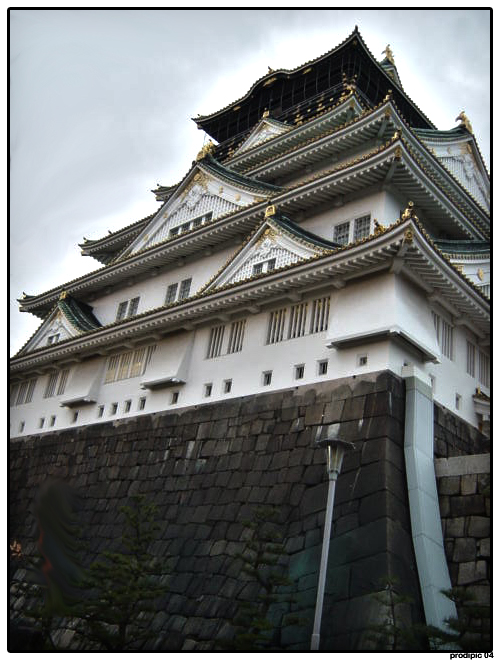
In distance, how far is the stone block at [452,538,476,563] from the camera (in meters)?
10.7

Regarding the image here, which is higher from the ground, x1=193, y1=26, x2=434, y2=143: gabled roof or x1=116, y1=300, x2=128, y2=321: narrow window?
x1=193, y1=26, x2=434, y2=143: gabled roof

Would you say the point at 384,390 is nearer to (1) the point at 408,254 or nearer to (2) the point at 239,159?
(1) the point at 408,254

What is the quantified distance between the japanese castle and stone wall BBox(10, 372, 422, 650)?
0.70m

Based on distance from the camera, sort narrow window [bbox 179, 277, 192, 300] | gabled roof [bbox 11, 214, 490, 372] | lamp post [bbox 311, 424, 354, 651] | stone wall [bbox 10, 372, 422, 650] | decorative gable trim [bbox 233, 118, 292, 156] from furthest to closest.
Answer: decorative gable trim [bbox 233, 118, 292, 156] → narrow window [bbox 179, 277, 192, 300] → gabled roof [bbox 11, 214, 490, 372] → stone wall [bbox 10, 372, 422, 650] → lamp post [bbox 311, 424, 354, 651]

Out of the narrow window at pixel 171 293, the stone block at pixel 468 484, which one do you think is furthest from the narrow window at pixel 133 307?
the stone block at pixel 468 484

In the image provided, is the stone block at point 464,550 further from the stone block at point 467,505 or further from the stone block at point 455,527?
the stone block at point 467,505

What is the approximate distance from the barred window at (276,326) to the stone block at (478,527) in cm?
587

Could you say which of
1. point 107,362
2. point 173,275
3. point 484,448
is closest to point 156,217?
point 173,275

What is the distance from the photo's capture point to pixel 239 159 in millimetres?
23453

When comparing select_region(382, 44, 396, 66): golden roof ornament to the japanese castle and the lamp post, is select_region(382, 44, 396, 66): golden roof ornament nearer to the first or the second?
the japanese castle

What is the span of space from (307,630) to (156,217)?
15.8 meters

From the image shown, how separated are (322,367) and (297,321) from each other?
4.98ft

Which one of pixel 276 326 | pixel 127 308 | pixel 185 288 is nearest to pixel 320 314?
pixel 276 326

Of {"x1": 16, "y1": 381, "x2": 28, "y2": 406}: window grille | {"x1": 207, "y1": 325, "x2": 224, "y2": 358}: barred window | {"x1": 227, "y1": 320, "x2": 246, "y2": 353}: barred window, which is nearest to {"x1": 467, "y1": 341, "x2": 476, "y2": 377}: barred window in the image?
{"x1": 227, "y1": 320, "x2": 246, "y2": 353}: barred window
